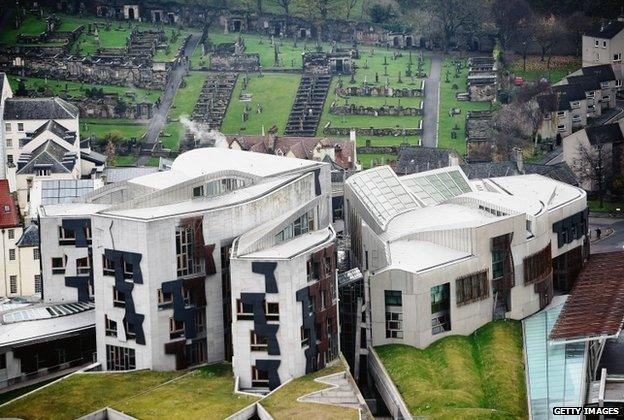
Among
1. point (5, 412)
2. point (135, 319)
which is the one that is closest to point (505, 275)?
point (135, 319)

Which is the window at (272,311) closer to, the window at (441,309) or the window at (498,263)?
the window at (441,309)

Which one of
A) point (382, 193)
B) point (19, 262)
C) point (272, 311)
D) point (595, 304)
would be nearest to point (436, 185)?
point (382, 193)

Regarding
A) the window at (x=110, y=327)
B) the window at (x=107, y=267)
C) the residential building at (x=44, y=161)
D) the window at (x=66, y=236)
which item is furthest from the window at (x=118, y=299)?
the residential building at (x=44, y=161)

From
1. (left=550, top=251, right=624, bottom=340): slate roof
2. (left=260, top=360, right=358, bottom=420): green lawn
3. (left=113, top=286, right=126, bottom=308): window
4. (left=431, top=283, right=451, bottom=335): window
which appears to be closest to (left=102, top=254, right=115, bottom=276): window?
(left=113, top=286, right=126, bottom=308): window

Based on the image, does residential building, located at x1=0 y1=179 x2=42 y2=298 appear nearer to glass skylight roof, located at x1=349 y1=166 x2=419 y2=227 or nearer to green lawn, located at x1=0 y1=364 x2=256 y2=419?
glass skylight roof, located at x1=349 y1=166 x2=419 y2=227

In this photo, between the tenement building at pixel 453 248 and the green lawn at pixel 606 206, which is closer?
the tenement building at pixel 453 248

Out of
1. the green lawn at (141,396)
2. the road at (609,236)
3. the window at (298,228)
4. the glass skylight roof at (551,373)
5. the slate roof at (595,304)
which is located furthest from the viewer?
the road at (609,236)
